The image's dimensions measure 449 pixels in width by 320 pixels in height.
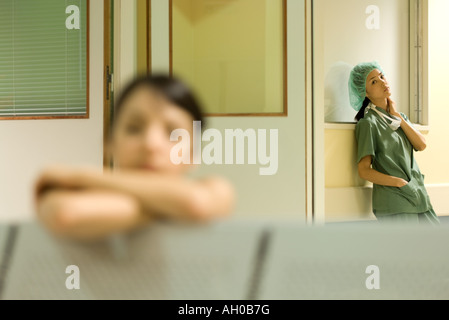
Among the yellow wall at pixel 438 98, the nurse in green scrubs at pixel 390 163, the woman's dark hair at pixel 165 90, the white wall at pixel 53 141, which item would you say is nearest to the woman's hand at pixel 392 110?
the nurse in green scrubs at pixel 390 163

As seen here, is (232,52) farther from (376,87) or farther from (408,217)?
Answer: (408,217)

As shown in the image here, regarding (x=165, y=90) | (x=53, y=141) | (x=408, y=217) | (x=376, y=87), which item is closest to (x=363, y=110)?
(x=376, y=87)

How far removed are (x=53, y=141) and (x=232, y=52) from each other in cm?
34

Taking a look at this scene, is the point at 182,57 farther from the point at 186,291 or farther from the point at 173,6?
the point at 186,291

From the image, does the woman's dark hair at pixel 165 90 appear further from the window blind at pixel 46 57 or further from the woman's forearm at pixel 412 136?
the woman's forearm at pixel 412 136

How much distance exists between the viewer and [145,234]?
0.14 metres

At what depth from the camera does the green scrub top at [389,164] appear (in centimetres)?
84

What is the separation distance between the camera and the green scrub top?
2.77ft

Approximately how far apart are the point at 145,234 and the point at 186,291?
4cm

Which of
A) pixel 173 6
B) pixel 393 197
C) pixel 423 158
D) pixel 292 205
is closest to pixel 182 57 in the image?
pixel 173 6

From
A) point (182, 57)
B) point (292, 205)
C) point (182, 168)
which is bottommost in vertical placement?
point (292, 205)

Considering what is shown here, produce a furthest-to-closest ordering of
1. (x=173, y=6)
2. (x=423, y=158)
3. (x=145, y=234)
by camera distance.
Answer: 1. (x=423, y=158)
2. (x=173, y=6)
3. (x=145, y=234)

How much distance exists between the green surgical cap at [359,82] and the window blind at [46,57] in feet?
1.69

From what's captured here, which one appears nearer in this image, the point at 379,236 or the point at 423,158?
the point at 379,236
